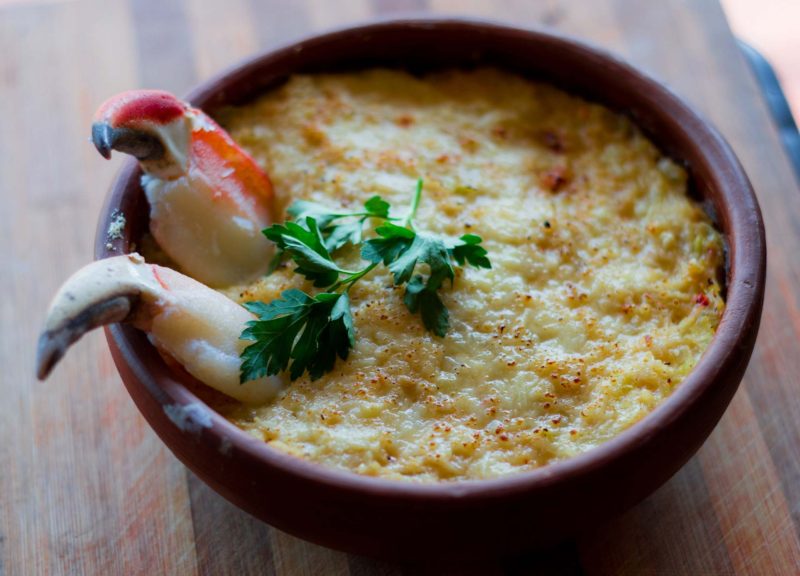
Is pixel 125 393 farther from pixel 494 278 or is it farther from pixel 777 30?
pixel 777 30

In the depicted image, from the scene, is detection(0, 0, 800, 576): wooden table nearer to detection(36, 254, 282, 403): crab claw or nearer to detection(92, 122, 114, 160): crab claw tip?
detection(36, 254, 282, 403): crab claw

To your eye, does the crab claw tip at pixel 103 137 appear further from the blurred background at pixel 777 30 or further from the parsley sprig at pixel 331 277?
the blurred background at pixel 777 30

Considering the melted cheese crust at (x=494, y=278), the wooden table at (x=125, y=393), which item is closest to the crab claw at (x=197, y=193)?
the melted cheese crust at (x=494, y=278)

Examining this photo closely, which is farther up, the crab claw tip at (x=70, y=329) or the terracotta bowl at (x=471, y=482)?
the crab claw tip at (x=70, y=329)

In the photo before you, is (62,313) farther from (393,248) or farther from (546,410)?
(546,410)

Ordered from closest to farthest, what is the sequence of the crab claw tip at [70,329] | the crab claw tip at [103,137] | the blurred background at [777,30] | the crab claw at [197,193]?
the crab claw tip at [70,329] → the crab claw tip at [103,137] → the crab claw at [197,193] → the blurred background at [777,30]

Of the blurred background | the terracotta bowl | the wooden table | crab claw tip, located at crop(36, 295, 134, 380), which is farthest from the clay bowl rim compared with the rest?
the blurred background

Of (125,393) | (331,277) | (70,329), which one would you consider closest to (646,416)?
(331,277)
